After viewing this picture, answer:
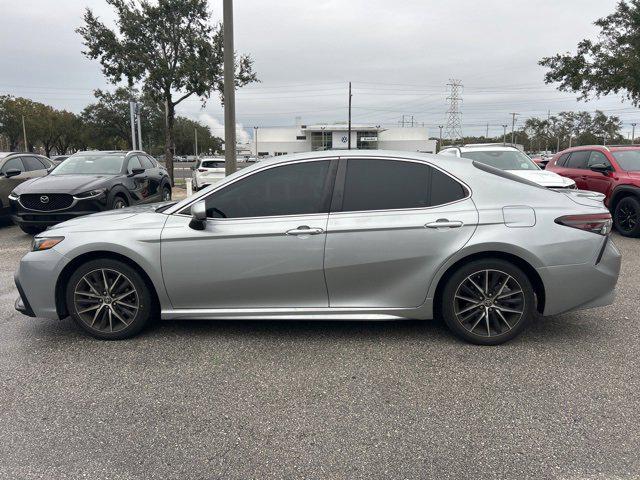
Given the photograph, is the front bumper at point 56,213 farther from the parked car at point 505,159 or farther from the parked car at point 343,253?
the parked car at point 505,159

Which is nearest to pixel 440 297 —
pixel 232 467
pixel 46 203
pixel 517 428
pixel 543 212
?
pixel 543 212

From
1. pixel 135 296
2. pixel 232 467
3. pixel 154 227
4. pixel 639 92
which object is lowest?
pixel 232 467

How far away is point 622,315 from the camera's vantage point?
15.1 feet

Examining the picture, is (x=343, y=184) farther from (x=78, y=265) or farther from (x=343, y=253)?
(x=78, y=265)

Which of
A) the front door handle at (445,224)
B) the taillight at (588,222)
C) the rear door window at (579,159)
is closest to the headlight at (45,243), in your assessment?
the front door handle at (445,224)

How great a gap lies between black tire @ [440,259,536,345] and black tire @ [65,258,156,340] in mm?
2544

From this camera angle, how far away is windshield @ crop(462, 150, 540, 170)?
9545 mm

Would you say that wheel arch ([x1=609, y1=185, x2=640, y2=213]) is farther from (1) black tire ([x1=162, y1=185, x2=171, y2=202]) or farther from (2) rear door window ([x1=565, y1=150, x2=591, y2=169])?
(1) black tire ([x1=162, y1=185, x2=171, y2=202])

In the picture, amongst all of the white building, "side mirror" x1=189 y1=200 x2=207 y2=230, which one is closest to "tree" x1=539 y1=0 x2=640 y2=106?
"side mirror" x1=189 y1=200 x2=207 y2=230

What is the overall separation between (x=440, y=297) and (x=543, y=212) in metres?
1.07

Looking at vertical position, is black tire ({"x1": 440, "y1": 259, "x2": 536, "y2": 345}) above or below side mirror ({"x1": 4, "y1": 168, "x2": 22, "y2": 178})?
below

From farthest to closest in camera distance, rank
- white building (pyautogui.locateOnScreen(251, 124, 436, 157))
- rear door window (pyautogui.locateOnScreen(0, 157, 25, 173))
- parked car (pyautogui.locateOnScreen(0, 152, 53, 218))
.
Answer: white building (pyautogui.locateOnScreen(251, 124, 436, 157)) → rear door window (pyautogui.locateOnScreen(0, 157, 25, 173)) → parked car (pyautogui.locateOnScreen(0, 152, 53, 218))

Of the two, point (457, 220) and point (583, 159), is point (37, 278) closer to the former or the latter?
point (457, 220)

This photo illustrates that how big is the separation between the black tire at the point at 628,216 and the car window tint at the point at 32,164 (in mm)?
12820
